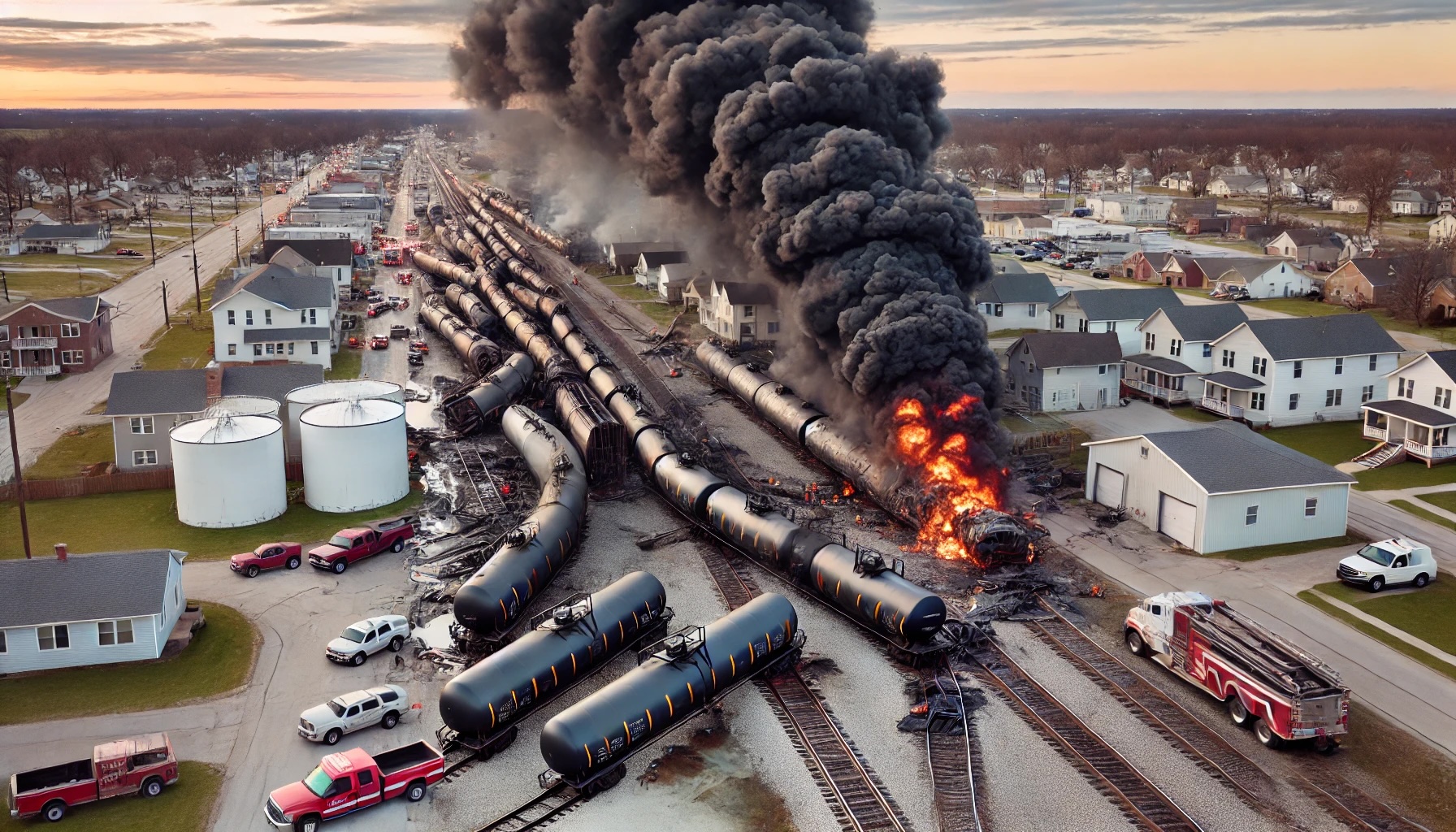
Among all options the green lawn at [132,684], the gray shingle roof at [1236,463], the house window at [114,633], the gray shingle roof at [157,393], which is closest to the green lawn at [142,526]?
the gray shingle roof at [157,393]

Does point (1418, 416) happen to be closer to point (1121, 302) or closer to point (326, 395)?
point (1121, 302)

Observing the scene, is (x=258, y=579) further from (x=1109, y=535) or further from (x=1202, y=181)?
(x=1202, y=181)

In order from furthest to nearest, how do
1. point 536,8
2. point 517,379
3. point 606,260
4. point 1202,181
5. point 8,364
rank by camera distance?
1. point 1202,181
2. point 606,260
3. point 536,8
4. point 8,364
5. point 517,379

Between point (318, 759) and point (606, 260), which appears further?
point (606, 260)

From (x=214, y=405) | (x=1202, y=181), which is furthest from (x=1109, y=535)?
(x=1202, y=181)

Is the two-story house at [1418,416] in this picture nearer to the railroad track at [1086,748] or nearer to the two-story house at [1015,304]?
the two-story house at [1015,304]
